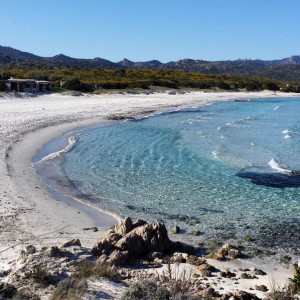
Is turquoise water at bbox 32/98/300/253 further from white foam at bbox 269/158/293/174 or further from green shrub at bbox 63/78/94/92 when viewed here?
green shrub at bbox 63/78/94/92

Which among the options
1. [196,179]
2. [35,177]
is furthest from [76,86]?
[196,179]

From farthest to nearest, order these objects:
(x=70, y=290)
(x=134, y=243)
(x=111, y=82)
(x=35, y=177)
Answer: (x=111, y=82) → (x=35, y=177) → (x=134, y=243) → (x=70, y=290)

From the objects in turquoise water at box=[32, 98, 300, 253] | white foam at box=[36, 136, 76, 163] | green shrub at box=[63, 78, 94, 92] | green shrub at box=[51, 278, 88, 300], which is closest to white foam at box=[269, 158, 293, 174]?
turquoise water at box=[32, 98, 300, 253]

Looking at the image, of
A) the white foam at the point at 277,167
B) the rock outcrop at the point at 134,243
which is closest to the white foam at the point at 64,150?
the white foam at the point at 277,167

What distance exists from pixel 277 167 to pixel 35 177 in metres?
10.6

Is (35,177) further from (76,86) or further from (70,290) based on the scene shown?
(76,86)

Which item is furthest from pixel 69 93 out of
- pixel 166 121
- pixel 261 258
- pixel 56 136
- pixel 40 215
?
pixel 261 258

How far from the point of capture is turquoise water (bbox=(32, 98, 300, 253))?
14.4 m

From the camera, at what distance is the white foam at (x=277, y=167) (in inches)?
860

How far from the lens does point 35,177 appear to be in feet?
64.6

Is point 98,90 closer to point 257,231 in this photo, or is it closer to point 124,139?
point 124,139

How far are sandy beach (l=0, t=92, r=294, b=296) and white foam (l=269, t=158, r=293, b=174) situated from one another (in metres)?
9.71

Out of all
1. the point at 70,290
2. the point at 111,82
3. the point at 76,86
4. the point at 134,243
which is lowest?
the point at 134,243

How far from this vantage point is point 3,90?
56.2 meters
